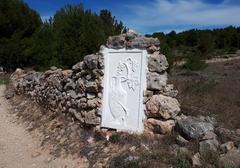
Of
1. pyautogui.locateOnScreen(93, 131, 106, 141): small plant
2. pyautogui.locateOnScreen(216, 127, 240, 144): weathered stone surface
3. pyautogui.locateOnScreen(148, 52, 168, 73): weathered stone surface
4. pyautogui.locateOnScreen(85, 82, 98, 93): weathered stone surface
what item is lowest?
pyautogui.locateOnScreen(93, 131, 106, 141): small plant

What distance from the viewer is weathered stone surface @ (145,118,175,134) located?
656cm

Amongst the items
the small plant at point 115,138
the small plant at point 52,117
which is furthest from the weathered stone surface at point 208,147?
the small plant at point 52,117

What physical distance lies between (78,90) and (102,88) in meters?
1.10

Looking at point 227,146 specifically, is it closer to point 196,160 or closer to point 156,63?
point 196,160

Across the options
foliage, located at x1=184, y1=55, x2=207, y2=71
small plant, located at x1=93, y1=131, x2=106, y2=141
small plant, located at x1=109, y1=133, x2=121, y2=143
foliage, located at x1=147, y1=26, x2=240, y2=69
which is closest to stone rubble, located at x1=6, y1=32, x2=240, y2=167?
small plant, located at x1=93, y1=131, x2=106, y2=141

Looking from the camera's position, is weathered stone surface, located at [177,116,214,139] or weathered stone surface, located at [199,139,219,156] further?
weathered stone surface, located at [177,116,214,139]

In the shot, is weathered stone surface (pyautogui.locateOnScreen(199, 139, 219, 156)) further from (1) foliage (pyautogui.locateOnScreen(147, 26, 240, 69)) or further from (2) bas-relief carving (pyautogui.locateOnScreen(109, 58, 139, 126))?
(1) foliage (pyautogui.locateOnScreen(147, 26, 240, 69))

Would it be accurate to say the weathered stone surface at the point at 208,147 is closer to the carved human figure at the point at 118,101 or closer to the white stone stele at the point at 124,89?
the white stone stele at the point at 124,89

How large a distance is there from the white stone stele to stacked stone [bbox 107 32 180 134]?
100 millimetres

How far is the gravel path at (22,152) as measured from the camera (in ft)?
22.6

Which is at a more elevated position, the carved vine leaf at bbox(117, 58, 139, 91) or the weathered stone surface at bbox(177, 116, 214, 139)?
the carved vine leaf at bbox(117, 58, 139, 91)

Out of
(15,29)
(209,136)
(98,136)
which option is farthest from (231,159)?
(15,29)

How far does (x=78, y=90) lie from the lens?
8453 mm

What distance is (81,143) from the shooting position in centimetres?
734
